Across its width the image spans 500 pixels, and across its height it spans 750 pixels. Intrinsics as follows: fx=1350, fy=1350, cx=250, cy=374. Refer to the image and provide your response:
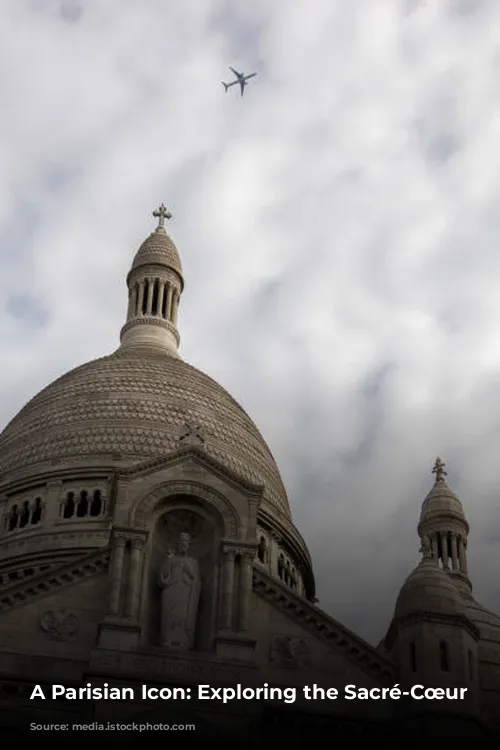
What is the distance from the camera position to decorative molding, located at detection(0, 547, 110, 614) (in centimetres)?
Answer: 3300

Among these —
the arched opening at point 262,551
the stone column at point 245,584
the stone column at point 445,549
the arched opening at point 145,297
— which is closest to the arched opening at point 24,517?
the arched opening at point 262,551

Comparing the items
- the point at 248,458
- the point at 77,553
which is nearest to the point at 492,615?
the point at 248,458

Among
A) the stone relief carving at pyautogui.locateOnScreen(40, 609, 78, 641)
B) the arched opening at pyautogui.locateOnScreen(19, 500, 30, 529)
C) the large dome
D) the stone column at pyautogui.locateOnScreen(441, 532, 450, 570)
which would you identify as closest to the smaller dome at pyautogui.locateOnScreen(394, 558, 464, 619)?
the stone relief carving at pyautogui.locateOnScreen(40, 609, 78, 641)

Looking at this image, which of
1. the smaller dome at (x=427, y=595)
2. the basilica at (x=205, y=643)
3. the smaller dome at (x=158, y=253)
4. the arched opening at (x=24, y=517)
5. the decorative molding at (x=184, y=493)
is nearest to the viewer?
the basilica at (x=205, y=643)

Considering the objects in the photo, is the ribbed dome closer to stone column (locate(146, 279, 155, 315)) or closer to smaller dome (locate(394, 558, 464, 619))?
stone column (locate(146, 279, 155, 315))

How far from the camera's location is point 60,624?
32844 mm

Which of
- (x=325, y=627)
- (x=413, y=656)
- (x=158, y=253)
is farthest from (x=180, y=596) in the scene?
(x=158, y=253)

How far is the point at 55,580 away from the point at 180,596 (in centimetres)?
313

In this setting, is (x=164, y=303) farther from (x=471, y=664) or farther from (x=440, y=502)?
(x=471, y=664)

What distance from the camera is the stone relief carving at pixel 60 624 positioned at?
32.6 meters

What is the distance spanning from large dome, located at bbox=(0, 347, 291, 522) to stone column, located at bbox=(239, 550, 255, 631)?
15.8 meters

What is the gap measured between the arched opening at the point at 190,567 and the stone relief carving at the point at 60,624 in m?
1.77

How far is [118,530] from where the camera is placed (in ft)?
112

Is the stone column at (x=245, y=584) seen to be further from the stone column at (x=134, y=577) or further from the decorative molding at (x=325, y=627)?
the stone column at (x=134, y=577)
